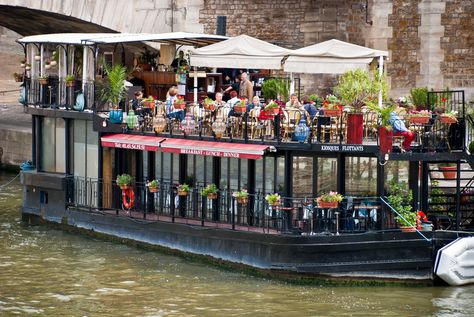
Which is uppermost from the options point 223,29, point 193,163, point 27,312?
point 223,29

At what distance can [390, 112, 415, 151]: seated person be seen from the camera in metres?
26.4

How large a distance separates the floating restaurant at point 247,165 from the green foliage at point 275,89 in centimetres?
4

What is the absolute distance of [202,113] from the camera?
2917cm

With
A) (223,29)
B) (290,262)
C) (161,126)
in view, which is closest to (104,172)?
(161,126)

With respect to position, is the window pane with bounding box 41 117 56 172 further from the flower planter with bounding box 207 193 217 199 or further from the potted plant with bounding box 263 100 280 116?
the potted plant with bounding box 263 100 280 116

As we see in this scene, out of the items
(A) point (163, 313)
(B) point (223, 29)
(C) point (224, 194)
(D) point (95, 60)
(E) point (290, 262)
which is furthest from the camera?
(B) point (223, 29)

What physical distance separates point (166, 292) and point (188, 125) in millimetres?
4174

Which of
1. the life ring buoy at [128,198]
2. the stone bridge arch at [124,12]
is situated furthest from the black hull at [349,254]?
the stone bridge arch at [124,12]

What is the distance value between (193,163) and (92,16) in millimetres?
12193

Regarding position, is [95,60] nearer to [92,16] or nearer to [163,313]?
[163,313]

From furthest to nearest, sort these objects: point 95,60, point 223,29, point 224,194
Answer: point 223,29 < point 95,60 < point 224,194

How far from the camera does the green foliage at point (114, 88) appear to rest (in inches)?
1202

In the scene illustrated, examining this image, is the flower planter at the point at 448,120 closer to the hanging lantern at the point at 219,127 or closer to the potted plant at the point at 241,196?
the potted plant at the point at 241,196

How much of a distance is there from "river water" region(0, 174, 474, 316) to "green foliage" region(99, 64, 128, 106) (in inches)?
121
